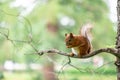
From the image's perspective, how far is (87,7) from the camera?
545 centimetres

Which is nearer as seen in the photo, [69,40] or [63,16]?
[69,40]

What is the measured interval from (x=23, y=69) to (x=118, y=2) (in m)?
4.73

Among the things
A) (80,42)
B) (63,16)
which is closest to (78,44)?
(80,42)

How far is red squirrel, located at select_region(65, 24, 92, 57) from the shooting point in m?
1.45

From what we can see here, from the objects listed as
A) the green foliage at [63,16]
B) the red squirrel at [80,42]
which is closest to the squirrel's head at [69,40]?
the red squirrel at [80,42]

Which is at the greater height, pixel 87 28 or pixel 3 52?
pixel 87 28

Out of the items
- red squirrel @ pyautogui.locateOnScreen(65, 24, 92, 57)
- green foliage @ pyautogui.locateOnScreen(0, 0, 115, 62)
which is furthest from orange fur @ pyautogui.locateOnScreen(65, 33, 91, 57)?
green foliage @ pyautogui.locateOnScreen(0, 0, 115, 62)

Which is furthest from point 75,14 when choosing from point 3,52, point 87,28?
point 87,28

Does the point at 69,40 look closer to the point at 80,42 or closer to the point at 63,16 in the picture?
the point at 80,42

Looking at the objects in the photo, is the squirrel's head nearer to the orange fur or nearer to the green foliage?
the orange fur

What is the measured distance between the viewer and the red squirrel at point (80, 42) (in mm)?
1447

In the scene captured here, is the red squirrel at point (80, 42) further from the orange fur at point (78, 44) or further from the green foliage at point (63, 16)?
the green foliage at point (63, 16)

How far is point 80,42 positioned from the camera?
1.47 meters

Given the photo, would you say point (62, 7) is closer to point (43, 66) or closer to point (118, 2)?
point (43, 66)
